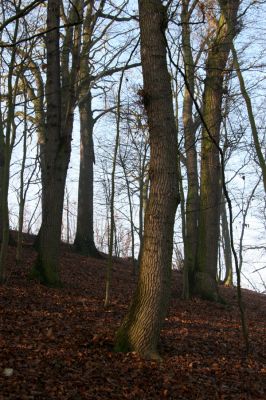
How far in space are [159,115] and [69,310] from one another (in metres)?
3.96

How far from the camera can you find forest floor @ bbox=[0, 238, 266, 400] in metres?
5.08

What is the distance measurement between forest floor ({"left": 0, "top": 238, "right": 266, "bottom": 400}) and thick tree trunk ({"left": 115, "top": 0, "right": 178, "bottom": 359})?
1.20 ft

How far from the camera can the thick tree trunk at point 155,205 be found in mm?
6070

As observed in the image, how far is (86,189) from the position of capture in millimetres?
18047

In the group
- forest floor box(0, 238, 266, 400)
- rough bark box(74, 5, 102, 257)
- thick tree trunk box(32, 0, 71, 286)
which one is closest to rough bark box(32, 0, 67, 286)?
thick tree trunk box(32, 0, 71, 286)

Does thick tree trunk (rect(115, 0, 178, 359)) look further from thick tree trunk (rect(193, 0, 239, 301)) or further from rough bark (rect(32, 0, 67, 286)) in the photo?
thick tree trunk (rect(193, 0, 239, 301))

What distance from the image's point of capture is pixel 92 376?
17.6 feet

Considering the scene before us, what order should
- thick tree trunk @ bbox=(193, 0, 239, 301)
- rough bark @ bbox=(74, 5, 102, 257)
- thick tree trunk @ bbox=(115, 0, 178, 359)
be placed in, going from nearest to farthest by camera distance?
thick tree trunk @ bbox=(115, 0, 178, 359) → thick tree trunk @ bbox=(193, 0, 239, 301) → rough bark @ bbox=(74, 5, 102, 257)

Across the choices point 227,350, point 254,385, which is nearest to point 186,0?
point 227,350

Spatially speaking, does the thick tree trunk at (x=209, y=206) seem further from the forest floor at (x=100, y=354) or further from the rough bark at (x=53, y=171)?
the rough bark at (x=53, y=171)

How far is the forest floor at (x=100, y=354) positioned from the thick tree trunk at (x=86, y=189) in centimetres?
668

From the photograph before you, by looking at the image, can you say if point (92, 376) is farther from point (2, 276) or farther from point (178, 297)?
point (178, 297)

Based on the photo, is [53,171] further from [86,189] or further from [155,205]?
[86,189]

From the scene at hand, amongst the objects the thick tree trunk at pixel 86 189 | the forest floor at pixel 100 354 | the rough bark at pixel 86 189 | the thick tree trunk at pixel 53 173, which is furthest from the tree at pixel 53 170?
the thick tree trunk at pixel 86 189
